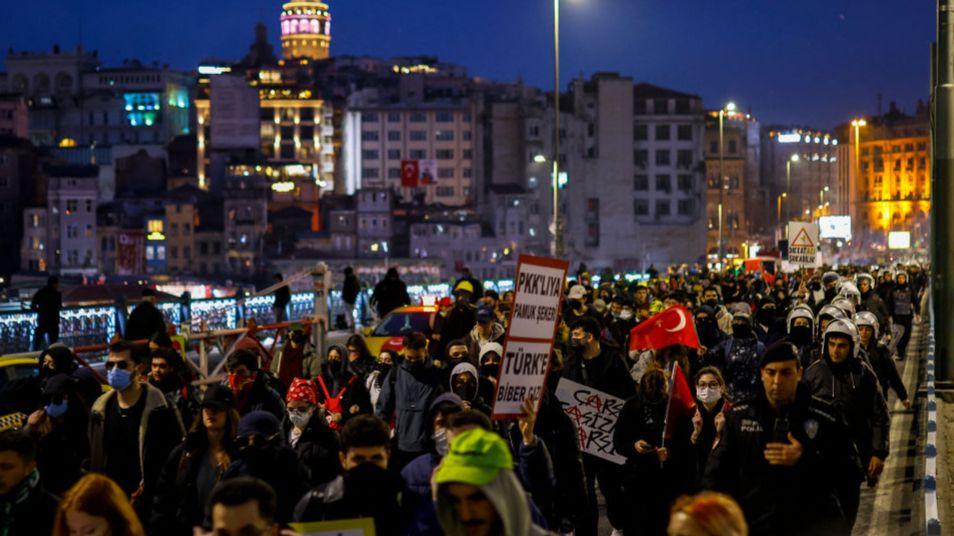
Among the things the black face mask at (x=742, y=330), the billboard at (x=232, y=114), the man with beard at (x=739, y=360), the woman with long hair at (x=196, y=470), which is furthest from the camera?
the billboard at (x=232, y=114)

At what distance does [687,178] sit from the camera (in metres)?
168

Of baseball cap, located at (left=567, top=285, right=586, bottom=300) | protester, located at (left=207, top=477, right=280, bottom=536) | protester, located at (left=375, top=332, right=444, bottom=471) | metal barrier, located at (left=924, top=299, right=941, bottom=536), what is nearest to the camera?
protester, located at (left=207, top=477, right=280, bottom=536)

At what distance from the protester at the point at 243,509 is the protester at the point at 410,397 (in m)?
5.27

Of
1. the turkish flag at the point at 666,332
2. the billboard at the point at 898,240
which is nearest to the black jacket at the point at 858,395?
the turkish flag at the point at 666,332

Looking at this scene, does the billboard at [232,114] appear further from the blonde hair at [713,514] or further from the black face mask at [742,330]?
the blonde hair at [713,514]

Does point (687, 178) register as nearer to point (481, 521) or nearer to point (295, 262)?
point (295, 262)

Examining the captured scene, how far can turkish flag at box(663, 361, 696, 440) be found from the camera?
1011 centimetres

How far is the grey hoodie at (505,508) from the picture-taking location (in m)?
5.01

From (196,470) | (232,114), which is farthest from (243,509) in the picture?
(232,114)

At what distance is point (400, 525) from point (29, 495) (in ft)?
5.08

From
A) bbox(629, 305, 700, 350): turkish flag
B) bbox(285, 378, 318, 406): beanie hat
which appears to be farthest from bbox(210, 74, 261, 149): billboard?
bbox(285, 378, 318, 406): beanie hat

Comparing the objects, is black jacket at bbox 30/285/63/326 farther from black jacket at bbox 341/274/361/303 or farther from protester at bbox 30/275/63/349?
black jacket at bbox 341/274/361/303

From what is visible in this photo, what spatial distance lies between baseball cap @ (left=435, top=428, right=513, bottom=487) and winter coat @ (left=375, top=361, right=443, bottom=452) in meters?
5.56

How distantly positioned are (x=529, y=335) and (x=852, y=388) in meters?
2.95
